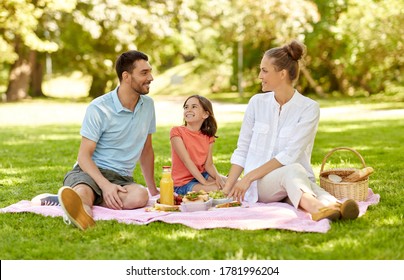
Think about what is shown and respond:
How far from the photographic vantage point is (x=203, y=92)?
109ft

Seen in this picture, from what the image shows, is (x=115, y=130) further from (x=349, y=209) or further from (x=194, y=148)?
(x=349, y=209)

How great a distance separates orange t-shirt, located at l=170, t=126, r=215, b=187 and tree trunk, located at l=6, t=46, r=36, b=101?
2208 cm

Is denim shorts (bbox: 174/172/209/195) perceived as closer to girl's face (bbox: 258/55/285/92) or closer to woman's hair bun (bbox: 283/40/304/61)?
girl's face (bbox: 258/55/285/92)

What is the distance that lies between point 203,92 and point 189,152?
27666 mm

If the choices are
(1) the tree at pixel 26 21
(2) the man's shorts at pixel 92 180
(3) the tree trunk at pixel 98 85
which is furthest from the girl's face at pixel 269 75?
(3) the tree trunk at pixel 98 85

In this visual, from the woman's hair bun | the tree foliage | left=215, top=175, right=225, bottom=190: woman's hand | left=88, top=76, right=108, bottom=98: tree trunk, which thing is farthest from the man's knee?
left=88, top=76, right=108, bottom=98: tree trunk

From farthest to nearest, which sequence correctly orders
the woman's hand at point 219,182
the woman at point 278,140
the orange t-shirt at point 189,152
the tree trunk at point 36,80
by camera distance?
the tree trunk at point 36,80
the orange t-shirt at point 189,152
the woman's hand at point 219,182
the woman at point 278,140

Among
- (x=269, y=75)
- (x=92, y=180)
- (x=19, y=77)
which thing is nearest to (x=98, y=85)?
(x=19, y=77)

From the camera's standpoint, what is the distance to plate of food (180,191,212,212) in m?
4.82

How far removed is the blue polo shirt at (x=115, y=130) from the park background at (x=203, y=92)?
756mm

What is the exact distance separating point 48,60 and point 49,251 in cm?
2727

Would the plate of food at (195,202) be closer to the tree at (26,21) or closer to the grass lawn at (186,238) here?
the grass lawn at (186,238)

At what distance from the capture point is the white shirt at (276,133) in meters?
4.93
